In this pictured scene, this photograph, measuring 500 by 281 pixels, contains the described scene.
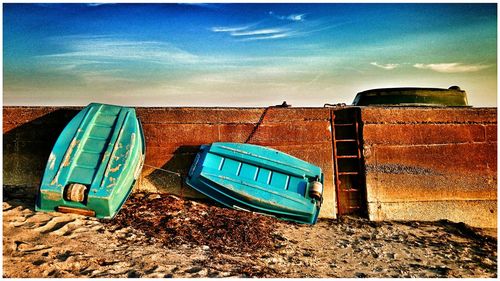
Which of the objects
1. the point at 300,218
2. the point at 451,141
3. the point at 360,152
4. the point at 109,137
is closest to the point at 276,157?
the point at 300,218

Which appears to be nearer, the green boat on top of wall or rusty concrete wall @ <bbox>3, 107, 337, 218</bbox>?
rusty concrete wall @ <bbox>3, 107, 337, 218</bbox>

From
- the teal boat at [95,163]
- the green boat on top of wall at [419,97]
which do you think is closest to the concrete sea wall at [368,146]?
the teal boat at [95,163]

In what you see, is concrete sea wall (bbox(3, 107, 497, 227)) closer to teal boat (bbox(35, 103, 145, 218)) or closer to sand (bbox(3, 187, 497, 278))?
sand (bbox(3, 187, 497, 278))

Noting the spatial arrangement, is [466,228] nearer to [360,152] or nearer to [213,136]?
[360,152]

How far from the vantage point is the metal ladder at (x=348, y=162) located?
661cm

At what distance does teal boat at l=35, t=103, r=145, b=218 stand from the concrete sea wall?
637 millimetres

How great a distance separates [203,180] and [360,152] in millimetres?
3101

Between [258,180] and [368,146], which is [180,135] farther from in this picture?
[368,146]

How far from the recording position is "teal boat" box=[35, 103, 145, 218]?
4.96m

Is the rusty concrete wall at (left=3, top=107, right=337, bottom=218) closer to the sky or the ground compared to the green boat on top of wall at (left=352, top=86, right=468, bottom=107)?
closer to the ground

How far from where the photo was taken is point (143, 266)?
3.74 meters

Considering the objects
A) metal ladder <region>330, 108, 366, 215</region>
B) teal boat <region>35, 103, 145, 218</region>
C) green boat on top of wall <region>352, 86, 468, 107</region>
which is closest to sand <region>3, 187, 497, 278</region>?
teal boat <region>35, 103, 145, 218</region>

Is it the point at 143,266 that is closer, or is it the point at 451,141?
the point at 143,266

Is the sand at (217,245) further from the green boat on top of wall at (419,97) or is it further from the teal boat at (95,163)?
the green boat on top of wall at (419,97)
